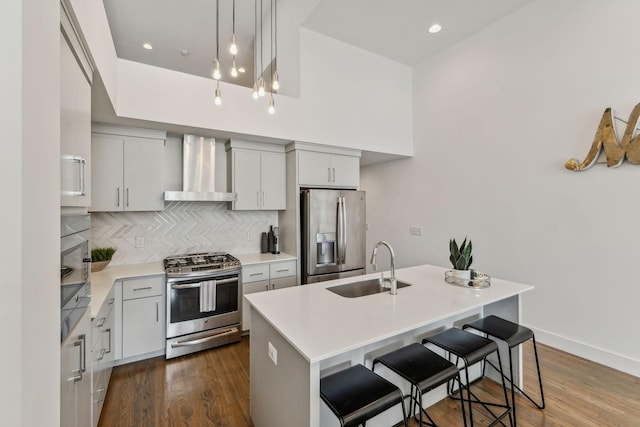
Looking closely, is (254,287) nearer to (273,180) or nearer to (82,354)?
(273,180)

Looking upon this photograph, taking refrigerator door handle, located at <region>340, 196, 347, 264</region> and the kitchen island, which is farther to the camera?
refrigerator door handle, located at <region>340, 196, 347, 264</region>

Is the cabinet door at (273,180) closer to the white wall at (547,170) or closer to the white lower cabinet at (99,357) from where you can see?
the white lower cabinet at (99,357)

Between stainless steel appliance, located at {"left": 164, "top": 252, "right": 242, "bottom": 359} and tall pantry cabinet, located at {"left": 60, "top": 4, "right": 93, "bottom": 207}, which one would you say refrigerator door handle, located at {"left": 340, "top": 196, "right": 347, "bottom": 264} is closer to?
stainless steel appliance, located at {"left": 164, "top": 252, "right": 242, "bottom": 359}

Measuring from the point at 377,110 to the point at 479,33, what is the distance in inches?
60.1

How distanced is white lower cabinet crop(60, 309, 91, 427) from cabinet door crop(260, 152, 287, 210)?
2.32 metres

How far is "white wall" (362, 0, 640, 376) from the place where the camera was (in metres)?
2.52

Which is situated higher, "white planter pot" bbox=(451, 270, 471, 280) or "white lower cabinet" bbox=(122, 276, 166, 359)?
"white planter pot" bbox=(451, 270, 471, 280)

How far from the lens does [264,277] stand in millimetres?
3320

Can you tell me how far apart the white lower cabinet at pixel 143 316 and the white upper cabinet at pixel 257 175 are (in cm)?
123

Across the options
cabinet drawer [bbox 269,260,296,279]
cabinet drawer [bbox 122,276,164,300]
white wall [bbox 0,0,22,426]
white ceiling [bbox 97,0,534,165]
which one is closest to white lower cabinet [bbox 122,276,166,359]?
cabinet drawer [bbox 122,276,164,300]

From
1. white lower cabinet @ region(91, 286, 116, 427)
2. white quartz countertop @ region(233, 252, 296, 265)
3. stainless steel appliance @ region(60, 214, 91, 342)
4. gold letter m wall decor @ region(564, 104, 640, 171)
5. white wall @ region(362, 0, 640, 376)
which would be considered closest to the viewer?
stainless steel appliance @ region(60, 214, 91, 342)

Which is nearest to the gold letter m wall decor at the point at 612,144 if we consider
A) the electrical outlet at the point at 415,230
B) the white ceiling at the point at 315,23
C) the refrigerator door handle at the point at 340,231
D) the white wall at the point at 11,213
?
the white ceiling at the point at 315,23

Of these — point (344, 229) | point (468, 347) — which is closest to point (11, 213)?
point (468, 347)

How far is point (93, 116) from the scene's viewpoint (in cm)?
254
